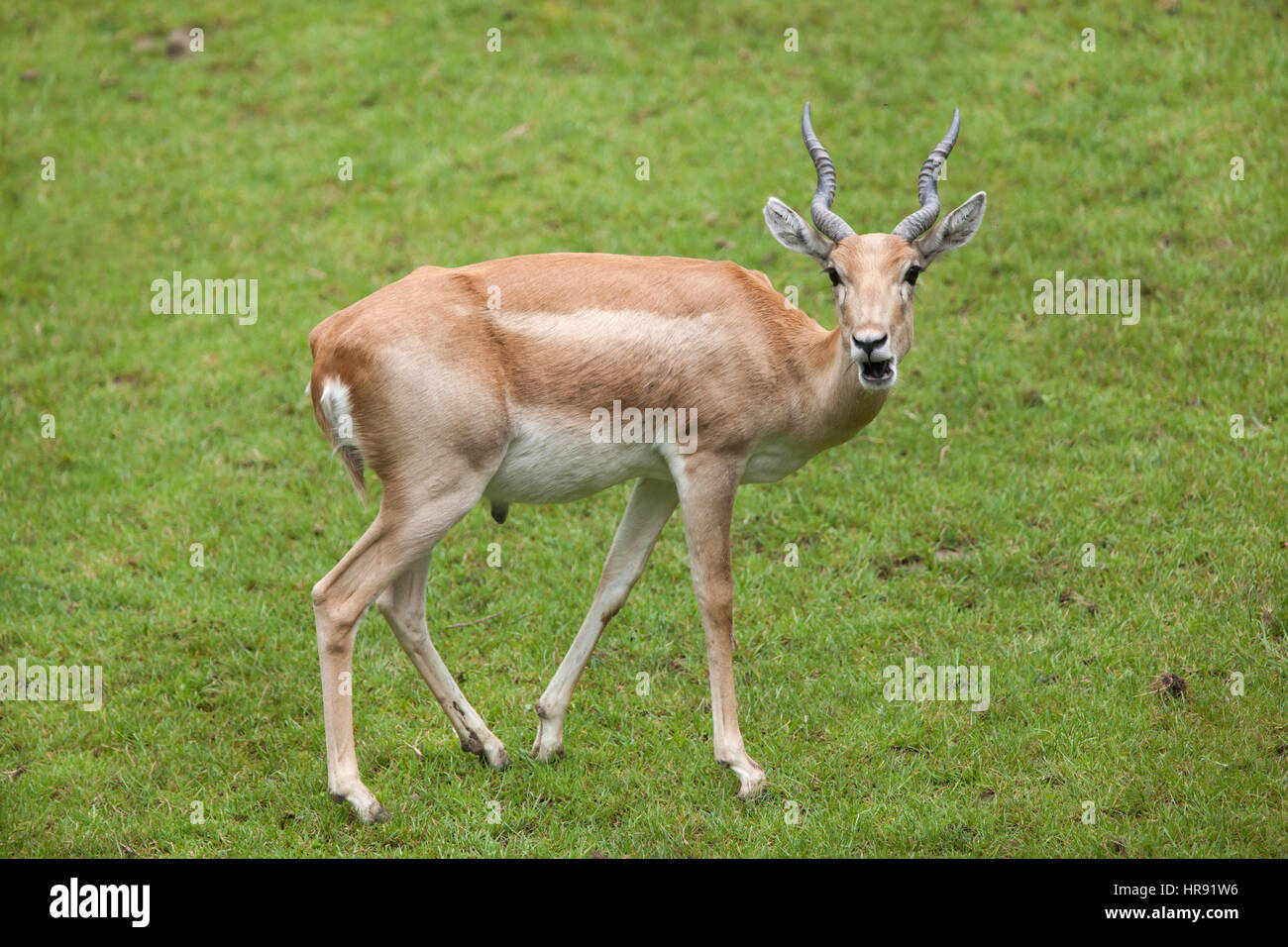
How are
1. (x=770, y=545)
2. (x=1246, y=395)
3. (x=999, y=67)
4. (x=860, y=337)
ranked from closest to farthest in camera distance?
1. (x=860, y=337)
2. (x=770, y=545)
3. (x=1246, y=395)
4. (x=999, y=67)

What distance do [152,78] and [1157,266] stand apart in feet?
37.1

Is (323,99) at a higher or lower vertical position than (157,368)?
higher

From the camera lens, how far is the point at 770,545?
9.44 meters

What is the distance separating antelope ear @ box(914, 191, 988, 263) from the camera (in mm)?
6758

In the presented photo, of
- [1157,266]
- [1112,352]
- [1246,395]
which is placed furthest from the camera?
[1157,266]

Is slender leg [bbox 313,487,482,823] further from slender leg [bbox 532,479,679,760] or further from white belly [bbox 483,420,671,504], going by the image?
slender leg [bbox 532,479,679,760]

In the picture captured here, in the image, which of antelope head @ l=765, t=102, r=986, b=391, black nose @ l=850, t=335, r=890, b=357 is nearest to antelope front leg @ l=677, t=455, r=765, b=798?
antelope head @ l=765, t=102, r=986, b=391

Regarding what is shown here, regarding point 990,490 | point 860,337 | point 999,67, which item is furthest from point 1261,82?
point 860,337

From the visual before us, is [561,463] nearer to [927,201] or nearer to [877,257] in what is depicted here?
[877,257]

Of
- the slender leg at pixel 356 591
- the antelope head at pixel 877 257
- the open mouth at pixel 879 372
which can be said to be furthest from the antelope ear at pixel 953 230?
the slender leg at pixel 356 591

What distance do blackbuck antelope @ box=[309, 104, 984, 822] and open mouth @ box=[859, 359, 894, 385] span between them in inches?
1.9

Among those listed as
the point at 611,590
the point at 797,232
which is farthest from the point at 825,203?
the point at 611,590

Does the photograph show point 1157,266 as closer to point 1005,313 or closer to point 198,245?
point 1005,313

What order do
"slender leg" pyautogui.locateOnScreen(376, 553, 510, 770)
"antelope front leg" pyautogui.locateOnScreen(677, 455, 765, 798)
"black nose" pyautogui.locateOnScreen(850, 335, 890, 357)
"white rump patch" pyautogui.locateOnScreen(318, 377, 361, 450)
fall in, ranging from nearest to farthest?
1. "black nose" pyautogui.locateOnScreen(850, 335, 890, 357)
2. "white rump patch" pyautogui.locateOnScreen(318, 377, 361, 450)
3. "antelope front leg" pyautogui.locateOnScreen(677, 455, 765, 798)
4. "slender leg" pyautogui.locateOnScreen(376, 553, 510, 770)
